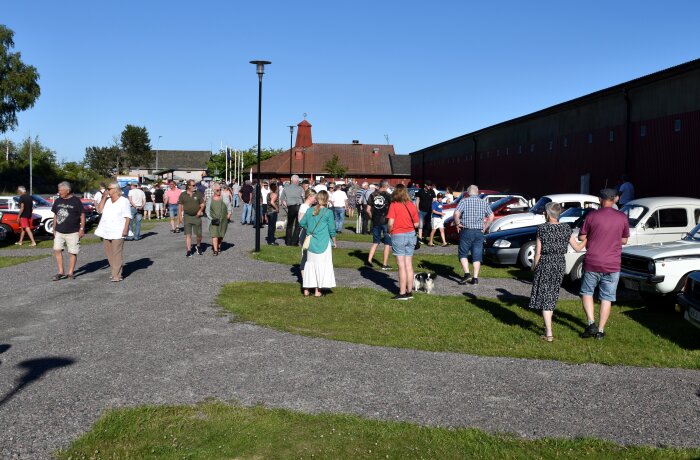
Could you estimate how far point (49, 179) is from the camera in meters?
59.7

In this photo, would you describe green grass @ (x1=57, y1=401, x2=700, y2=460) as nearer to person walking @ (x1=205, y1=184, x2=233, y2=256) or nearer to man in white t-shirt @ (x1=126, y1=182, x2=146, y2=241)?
person walking @ (x1=205, y1=184, x2=233, y2=256)

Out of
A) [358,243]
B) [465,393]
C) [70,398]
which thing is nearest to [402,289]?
[465,393]

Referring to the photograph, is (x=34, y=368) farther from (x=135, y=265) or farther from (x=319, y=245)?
(x=135, y=265)

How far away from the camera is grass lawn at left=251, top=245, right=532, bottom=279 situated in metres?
15.0

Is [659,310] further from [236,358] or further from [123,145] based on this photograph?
[123,145]

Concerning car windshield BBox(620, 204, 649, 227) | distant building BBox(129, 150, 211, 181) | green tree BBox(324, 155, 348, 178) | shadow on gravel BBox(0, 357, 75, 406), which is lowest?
shadow on gravel BBox(0, 357, 75, 406)

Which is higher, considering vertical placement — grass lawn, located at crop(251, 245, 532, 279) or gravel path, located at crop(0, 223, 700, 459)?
grass lawn, located at crop(251, 245, 532, 279)

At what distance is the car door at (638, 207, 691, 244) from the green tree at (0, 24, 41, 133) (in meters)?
54.2

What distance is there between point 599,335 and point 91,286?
27.8ft

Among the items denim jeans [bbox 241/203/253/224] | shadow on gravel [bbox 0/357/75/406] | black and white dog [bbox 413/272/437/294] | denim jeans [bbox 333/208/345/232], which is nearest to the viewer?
shadow on gravel [bbox 0/357/75/406]

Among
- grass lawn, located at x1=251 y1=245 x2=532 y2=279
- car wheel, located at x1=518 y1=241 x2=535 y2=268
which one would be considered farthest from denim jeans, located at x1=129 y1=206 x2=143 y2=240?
car wheel, located at x1=518 y1=241 x2=535 y2=268

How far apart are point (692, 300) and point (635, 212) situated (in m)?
5.71

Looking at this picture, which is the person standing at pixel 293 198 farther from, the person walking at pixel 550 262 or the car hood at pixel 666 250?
the person walking at pixel 550 262

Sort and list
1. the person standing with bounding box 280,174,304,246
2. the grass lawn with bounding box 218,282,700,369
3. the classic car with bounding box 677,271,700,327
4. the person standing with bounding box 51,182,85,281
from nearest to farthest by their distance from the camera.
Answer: the grass lawn with bounding box 218,282,700,369, the classic car with bounding box 677,271,700,327, the person standing with bounding box 51,182,85,281, the person standing with bounding box 280,174,304,246
